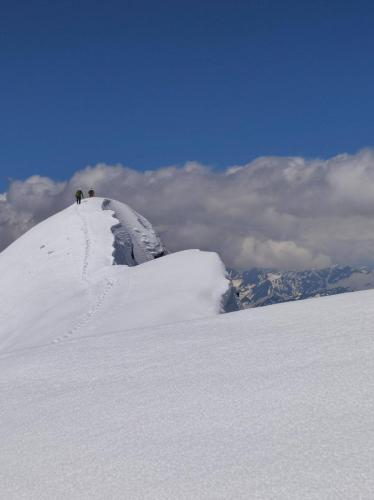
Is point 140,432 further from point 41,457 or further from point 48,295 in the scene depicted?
point 48,295

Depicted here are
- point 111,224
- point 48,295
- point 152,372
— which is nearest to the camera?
point 152,372

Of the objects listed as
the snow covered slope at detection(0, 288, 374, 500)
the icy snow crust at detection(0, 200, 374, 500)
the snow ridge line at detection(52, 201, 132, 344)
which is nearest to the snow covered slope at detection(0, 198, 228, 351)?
the snow ridge line at detection(52, 201, 132, 344)

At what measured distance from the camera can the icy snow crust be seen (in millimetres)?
5984

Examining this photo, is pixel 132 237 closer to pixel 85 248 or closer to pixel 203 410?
pixel 85 248

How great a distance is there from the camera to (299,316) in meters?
11.8

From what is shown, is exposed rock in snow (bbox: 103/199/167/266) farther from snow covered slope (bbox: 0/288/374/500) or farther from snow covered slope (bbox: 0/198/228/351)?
snow covered slope (bbox: 0/288/374/500)

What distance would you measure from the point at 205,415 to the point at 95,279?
33415mm

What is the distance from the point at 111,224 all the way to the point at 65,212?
744 cm

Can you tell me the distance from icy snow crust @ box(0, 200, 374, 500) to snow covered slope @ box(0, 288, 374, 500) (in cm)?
2

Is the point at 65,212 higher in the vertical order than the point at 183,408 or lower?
higher

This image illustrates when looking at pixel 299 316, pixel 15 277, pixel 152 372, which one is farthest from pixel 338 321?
pixel 15 277

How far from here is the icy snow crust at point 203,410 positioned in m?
5.98

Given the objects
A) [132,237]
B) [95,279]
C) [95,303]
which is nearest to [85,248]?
[132,237]

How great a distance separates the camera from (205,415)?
24.7ft
